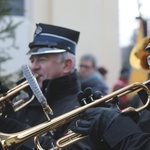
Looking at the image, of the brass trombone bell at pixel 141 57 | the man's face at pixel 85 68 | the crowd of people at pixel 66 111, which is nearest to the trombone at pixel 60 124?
the crowd of people at pixel 66 111

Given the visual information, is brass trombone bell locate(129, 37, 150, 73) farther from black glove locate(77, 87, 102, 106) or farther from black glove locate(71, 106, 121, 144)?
black glove locate(71, 106, 121, 144)

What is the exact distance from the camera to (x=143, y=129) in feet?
9.55

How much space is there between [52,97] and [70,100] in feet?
0.45

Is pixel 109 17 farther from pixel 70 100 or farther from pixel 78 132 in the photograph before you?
pixel 78 132

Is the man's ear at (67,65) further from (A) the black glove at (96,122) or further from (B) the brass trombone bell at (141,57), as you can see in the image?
(A) the black glove at (96,122)

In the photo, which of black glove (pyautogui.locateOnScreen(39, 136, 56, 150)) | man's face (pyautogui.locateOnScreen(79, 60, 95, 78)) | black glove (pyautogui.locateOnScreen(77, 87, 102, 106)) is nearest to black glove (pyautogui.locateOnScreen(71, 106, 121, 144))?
black glove (pyautogui.locateOnScreen(77, 87, 102, 106))

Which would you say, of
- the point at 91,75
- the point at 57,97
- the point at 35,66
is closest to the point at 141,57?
the point at 57,97

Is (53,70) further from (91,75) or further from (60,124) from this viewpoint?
(91,75)

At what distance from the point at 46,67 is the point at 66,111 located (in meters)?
0.44

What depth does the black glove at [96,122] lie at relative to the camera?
8.96ft

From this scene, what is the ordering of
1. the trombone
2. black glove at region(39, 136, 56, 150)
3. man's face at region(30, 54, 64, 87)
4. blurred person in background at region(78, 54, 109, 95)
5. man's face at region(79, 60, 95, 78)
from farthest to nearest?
man's face at region(79, 60, 95, 78) → blurred person in background at region(78, 54, 109, 95) → man's face at region(30, 54, 64, 87) → black glove at region(39, 136, 56, 150) → the trombone

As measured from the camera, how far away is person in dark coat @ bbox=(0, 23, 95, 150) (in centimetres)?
380

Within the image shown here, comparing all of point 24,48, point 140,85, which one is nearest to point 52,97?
point 140,85

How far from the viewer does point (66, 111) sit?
3.62 m
